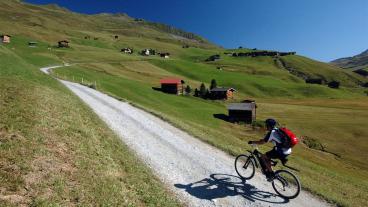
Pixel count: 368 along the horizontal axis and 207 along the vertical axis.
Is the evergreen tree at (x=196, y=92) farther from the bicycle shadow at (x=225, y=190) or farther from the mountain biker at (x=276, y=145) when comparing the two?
the mountain biker at (x=276, y=145)

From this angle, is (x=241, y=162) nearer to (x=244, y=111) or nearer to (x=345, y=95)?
(x=244, y=111)

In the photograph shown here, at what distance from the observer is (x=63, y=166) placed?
14.0 m

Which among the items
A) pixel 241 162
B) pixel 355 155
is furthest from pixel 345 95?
pixel 241 162

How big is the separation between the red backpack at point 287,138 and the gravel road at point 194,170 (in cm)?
256

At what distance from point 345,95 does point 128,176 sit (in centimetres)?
16029

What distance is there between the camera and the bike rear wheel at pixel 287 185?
15617 mm

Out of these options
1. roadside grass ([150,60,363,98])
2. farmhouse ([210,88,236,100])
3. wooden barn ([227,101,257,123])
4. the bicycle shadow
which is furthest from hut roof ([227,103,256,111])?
the bicycle shadow

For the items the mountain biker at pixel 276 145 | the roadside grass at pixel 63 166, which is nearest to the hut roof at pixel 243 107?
the roadside grass at pixel 63 166

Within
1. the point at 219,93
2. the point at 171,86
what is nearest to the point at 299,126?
the point at 219,93

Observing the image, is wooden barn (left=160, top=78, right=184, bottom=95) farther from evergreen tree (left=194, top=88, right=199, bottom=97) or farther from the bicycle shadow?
the bicycle shadow

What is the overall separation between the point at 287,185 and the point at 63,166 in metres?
10.1

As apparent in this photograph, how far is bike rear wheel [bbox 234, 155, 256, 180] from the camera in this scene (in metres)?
17.9

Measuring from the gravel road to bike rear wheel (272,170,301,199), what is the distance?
0.28 m

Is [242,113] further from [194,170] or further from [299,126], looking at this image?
[194,170]
